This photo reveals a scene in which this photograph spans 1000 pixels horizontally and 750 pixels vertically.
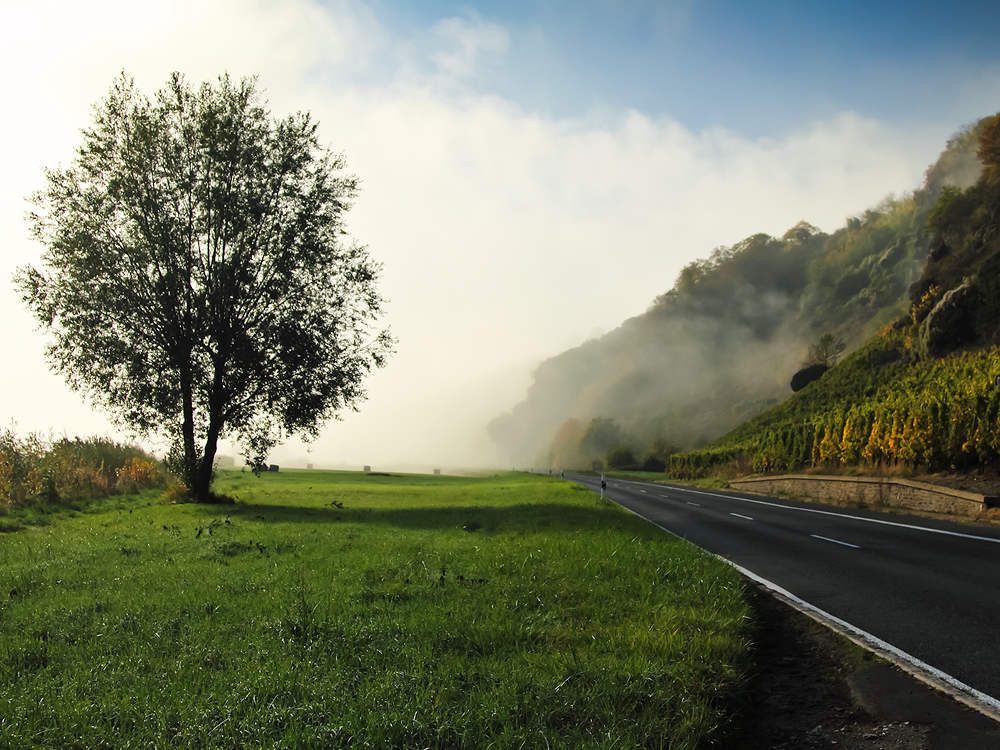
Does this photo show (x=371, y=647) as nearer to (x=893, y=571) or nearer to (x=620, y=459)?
(x=893, y=571)

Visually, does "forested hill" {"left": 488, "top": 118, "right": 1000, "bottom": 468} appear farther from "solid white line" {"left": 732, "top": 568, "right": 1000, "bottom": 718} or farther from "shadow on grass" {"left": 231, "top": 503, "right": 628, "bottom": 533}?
"solid white line" {"left": 732, "top": 568, "right": 1000, "bottom": 718}

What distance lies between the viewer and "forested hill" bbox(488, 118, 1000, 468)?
86.6 meters

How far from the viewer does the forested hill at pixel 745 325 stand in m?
86.6

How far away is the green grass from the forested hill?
172 feet

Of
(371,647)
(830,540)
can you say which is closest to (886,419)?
(830,540)

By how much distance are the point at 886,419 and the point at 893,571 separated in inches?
646

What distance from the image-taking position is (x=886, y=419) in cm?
2316

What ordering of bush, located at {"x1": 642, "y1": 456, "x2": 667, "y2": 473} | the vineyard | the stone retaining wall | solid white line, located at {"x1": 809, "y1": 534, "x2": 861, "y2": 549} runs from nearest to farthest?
solid white line, located at {"x1": 809, "y1": 534, "x2": 861, "y2": 549}, the stone retaining wall, the vineyard, bush, located at {"x1": 642, "y1": 456, "x2": 667, "y2": 473}

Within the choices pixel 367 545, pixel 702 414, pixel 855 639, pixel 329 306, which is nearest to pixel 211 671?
pixel 855 639

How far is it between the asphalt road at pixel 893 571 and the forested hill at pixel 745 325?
42702 mm

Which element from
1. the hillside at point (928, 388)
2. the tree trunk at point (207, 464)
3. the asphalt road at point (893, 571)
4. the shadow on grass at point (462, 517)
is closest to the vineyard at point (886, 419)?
the hillside at point (928, 388)

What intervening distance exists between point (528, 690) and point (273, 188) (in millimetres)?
23533

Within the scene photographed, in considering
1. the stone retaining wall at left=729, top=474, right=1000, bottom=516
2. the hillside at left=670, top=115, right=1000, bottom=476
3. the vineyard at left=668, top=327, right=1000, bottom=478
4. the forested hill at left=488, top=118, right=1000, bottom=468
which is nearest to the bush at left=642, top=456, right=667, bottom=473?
the forested hill at left=488, top=118, right=1000, bottom=468

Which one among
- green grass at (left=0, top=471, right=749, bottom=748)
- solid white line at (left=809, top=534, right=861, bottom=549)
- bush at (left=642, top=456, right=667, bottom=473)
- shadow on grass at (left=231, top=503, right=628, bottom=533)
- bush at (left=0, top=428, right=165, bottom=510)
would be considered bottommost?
bush at (left=642, top=456, right=667, bottom=473)
